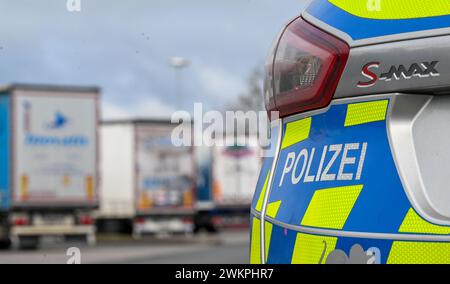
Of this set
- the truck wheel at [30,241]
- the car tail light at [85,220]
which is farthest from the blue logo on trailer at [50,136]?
the truck wheel at [30,241]

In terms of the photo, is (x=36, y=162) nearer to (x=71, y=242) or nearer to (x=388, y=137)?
(x=71, y=242)

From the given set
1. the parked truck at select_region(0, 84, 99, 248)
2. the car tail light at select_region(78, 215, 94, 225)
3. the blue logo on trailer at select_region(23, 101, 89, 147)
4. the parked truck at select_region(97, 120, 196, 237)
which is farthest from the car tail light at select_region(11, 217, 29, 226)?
the parked truck at select_region(97, 120, 196, 237)

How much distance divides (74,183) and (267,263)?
1988 cm

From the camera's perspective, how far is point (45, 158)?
71.6 ft

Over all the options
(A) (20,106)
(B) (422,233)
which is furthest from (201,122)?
(A) (20,106)

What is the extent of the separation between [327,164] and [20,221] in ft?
65.0

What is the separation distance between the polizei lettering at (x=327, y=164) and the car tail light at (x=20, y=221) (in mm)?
19554

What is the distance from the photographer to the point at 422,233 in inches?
90.3

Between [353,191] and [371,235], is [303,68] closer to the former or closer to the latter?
[353,191]

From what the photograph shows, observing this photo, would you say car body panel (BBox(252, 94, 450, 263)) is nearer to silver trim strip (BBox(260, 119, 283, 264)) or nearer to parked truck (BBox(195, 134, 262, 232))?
silver trim strip (BBox(260, 119, 283, 264))

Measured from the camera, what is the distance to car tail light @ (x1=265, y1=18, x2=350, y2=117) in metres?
2.55

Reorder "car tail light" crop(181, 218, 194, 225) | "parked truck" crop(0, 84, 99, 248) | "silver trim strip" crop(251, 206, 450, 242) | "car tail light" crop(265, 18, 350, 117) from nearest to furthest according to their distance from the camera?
"silver trim strip" crop(251, 206, 450, 242), "car tail light" crop(265, 18, 350, 117), "parked truck" crop(0, 84, 99, 248), "car tail light" crop(181, 218, 194, 225)

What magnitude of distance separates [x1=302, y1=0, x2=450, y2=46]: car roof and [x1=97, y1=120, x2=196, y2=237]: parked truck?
78.7ft

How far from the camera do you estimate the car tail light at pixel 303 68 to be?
8.36 feet
